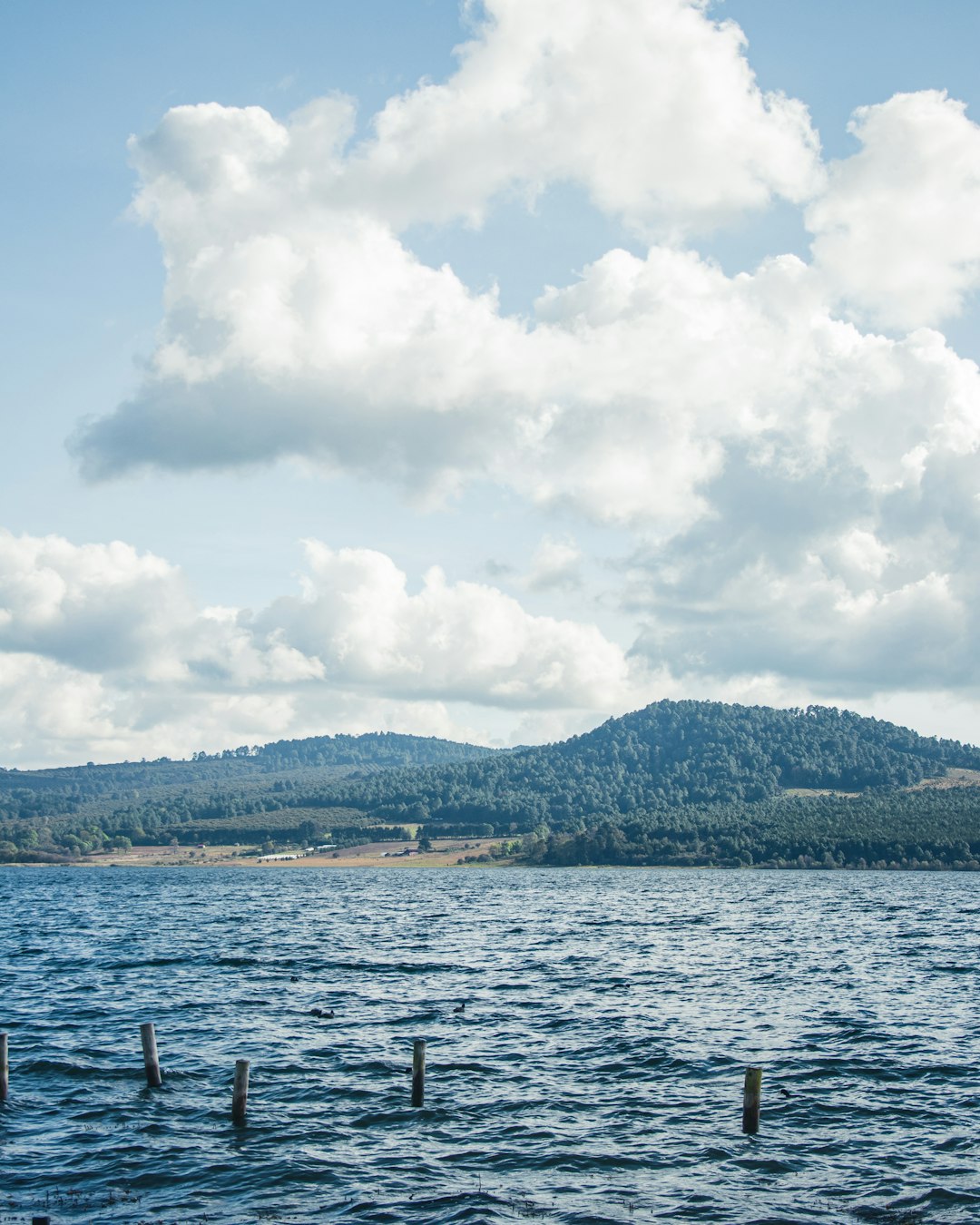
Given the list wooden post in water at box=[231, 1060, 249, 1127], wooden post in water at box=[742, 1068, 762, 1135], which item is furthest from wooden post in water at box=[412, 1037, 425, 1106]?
wooden post in water at box=[742, 1068, 762, 1135]

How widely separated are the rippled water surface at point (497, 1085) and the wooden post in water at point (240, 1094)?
0.42m

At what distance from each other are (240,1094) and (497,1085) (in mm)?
11942

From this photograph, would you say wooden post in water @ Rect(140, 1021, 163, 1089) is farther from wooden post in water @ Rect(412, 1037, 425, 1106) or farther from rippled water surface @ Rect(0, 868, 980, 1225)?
wooden post in water @ Rect(412, 1037, 425, 1106)

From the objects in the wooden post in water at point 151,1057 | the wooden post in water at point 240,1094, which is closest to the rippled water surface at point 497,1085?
the wooden post in water at point 240,1094

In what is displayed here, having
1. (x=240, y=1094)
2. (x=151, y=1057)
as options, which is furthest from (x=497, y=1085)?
(x=151, y=1057)

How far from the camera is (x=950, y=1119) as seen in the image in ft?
149

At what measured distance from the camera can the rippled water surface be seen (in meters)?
36.1

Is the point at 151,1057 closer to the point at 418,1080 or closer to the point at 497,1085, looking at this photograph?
the point at 418,1080

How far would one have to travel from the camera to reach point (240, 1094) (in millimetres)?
43719

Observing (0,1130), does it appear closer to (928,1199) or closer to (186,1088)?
(186,1088)

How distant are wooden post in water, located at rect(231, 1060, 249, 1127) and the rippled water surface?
0.42 metres

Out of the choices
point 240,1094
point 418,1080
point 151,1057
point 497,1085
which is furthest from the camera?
point 151,1057

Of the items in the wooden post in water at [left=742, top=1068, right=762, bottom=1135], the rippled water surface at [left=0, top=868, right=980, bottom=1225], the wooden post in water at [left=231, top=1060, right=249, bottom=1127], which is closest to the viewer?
the rippled water surface at [left=0, top=868, right=980, bottom=1225]

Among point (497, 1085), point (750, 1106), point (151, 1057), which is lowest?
point (497, 1085)
